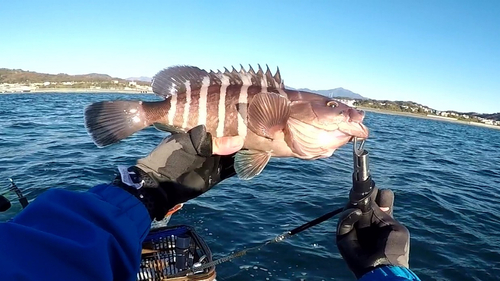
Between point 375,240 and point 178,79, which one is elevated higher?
point 178,79

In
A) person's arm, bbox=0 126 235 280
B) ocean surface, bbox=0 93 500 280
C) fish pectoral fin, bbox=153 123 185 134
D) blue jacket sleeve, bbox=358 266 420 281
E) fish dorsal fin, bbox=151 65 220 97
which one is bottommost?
ocean surface, bbox=0 93 500 280

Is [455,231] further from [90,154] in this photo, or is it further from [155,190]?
[90,154]

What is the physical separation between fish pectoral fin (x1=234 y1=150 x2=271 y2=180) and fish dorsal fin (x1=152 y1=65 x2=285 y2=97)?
720mm

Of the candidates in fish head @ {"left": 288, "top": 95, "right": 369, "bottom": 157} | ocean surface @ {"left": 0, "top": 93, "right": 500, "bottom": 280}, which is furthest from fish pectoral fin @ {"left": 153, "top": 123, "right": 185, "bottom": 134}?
ocean surface @ {"left": 0, "top": 93, "right": 500, "bottom": 280}

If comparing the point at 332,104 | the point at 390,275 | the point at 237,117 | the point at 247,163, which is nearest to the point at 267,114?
the point at 237,117

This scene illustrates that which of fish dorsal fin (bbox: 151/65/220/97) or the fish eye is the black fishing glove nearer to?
fish dorsal fin (bbox: 151/65/220/97)

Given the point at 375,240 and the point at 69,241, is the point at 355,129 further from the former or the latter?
the point at 69,241

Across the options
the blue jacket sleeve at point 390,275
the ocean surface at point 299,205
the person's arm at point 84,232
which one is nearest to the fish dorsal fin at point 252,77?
the person's arm at point 84,232

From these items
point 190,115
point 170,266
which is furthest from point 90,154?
point 190,115

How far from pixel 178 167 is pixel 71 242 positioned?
66.7 inches

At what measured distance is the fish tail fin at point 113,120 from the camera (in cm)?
333

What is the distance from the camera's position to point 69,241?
1.57m

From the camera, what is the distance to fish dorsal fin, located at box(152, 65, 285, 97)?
357 cm

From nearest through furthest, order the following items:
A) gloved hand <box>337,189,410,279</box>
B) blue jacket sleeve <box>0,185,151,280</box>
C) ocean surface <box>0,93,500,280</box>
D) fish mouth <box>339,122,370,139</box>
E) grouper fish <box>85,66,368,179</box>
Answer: blue jacket sleeve <box>0,185,151,280</box>, gloved hand <box>337,189,410,279</box>, fish mouth <box>339,122,370,139</box>, grouper fish <box>85,66,368,179</box>, ocean surface <box>0,93,500,280</box>
